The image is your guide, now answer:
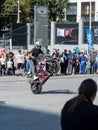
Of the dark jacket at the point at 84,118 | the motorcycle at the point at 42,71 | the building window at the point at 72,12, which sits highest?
the building window at the point at 72,12

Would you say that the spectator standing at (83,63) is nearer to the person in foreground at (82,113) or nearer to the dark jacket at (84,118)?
the person in foreground at (82,113)

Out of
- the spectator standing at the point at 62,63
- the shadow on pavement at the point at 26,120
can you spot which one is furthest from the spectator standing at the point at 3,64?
the shadow on pavement at the point at 26,120

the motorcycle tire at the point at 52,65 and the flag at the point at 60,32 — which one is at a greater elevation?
the flag at the point at 60,32

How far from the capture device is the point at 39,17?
1209 inches

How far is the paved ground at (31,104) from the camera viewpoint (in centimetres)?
1209

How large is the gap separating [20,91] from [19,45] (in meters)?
39.4

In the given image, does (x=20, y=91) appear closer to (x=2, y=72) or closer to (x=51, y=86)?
(x=51, y=86)

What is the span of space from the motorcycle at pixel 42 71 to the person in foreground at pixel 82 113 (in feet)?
43.6

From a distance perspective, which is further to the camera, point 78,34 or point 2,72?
point 78,34

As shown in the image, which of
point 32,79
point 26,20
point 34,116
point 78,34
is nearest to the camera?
point 34,116

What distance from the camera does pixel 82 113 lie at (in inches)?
191

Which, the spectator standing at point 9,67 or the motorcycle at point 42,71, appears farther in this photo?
the spectator standing at point 9,67

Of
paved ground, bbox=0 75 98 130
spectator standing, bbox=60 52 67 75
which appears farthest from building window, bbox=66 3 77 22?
paved ground, bbox=0 75 98 130

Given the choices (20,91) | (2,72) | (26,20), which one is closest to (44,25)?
(2,72)
